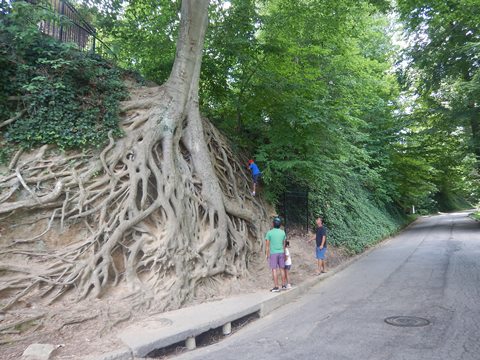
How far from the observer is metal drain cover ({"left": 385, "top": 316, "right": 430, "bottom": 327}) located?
234 inches

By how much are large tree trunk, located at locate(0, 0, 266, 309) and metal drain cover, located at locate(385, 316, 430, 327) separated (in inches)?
142

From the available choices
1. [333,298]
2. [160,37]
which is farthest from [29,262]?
[160,37]

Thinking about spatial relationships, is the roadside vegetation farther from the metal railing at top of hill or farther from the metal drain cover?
the metal drain cover

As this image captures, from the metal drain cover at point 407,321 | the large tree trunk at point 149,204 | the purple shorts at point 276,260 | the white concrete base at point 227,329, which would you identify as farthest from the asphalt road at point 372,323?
the large tree trunk at point 149,204

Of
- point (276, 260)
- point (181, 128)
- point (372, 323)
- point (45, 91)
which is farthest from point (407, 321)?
point (45, 91)

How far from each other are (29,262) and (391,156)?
24871 mm

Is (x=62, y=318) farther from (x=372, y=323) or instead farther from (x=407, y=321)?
(x=407, y=321)

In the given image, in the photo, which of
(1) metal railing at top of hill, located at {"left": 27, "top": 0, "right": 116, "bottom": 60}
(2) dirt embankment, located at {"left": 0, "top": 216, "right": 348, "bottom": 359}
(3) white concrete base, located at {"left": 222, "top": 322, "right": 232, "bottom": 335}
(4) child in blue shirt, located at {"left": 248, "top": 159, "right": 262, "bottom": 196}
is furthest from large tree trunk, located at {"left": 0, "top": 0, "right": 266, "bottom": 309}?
(1) metal railing at top of hill, located at {"left": 27, "top": 0, "right": 116, "bottom": 60}

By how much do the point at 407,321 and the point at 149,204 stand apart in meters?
5.36

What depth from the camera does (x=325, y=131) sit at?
12781 mm

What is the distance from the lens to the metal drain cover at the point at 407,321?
5.95 meters

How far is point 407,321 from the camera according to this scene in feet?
20.1

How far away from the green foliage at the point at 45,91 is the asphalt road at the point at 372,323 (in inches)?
209

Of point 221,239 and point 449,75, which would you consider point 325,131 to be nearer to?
point 221,239
